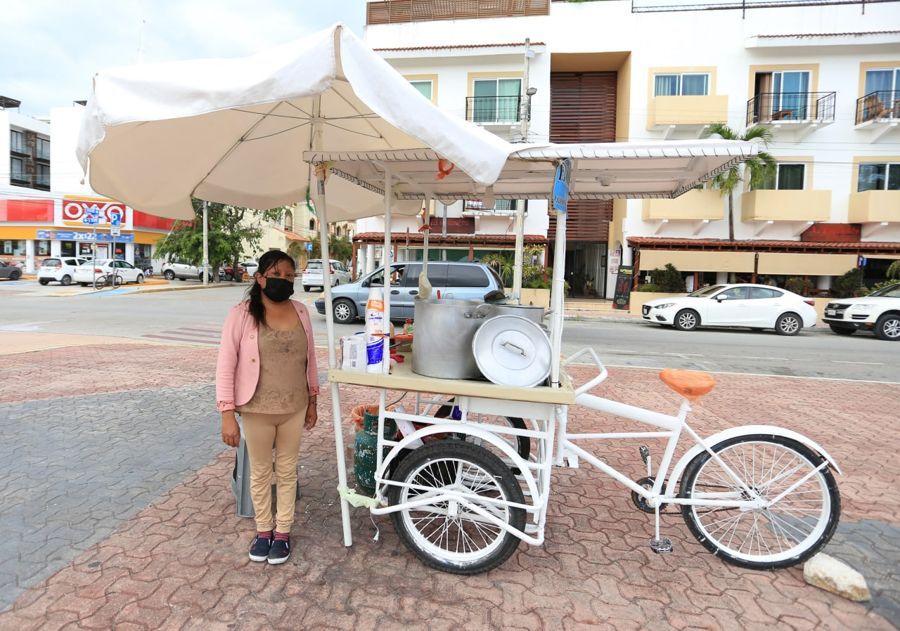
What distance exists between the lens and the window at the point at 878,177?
73.6 ft

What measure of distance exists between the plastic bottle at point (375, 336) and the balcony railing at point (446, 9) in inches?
971

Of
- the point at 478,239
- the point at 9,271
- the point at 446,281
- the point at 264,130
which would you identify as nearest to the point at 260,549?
the point at 264,130

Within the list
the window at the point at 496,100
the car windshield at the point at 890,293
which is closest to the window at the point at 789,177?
the car windshield at the point at 890,293

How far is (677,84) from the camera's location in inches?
915

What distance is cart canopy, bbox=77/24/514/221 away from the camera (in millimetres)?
2332

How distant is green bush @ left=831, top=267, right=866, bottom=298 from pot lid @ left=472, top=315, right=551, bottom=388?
23.6 meters

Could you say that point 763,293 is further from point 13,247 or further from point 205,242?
point 13,247

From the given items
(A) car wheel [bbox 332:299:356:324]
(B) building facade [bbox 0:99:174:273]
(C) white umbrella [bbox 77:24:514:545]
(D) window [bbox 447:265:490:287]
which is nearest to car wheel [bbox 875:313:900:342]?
(D) window [bbox 447:265:490:287]

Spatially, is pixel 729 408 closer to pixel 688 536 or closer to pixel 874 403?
pixel 874 403

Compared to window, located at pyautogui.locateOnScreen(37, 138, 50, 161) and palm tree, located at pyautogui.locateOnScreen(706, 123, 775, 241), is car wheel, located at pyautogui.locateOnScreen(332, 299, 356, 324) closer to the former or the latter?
palm tree, located at pyautogui.locateOnScreen(706, 123, 775, 241)

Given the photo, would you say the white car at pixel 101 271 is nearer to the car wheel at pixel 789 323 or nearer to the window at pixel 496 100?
the window at pixel 496 100

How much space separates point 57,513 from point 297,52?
10.6ft

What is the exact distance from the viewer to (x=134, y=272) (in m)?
30.0

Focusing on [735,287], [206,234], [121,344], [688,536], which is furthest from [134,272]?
[688,536]
